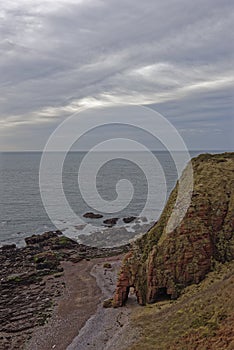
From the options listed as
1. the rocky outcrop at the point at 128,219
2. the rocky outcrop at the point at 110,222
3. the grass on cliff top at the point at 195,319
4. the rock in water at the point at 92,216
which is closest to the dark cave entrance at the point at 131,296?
the grass on cliff top at the point at 195,319

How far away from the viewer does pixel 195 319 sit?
24.3m

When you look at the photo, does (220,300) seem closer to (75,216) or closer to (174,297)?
(174,297)

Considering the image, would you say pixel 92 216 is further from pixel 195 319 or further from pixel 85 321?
pixel 195 319

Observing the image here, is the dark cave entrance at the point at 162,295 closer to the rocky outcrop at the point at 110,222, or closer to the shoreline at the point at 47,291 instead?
the shoreline at the point at 47,291

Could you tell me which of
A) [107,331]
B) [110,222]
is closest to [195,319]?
[107,331]

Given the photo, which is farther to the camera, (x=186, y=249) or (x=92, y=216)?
(x=92, y=216)

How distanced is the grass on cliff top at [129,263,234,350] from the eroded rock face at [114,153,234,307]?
1.04 metres

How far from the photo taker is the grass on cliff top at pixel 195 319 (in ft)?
70.7

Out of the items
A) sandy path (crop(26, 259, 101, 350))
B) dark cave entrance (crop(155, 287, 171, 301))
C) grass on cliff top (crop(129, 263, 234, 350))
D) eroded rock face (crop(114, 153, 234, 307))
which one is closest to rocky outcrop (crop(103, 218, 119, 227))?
sandy path (crop(26, 259, 101, 350))

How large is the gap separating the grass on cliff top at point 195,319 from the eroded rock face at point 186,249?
1043mm

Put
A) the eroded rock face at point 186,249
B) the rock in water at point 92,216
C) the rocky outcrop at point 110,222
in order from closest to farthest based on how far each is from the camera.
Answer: the eroded rock face at point 186,249, the rocky outcrop at point 110,222, the rock in water at point 92,216

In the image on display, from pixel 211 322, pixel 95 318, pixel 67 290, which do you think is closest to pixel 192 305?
pixel 211 322

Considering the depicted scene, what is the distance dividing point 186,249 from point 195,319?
7674 millimetres

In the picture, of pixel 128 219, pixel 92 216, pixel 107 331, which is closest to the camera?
pixel 107 331
